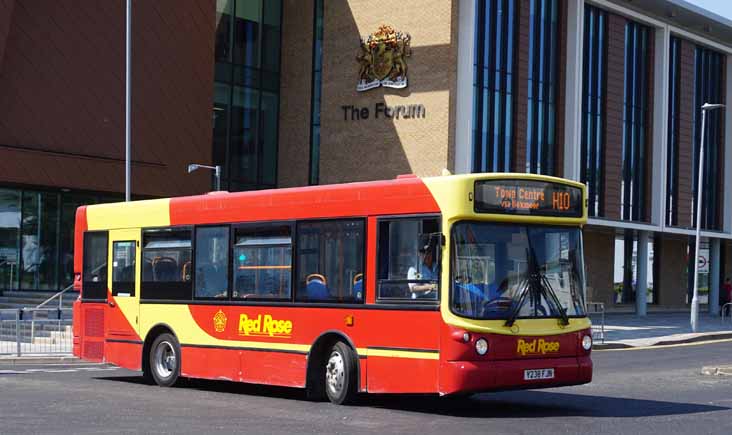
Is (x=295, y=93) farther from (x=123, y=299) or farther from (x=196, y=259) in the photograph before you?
(x=196, y=259)

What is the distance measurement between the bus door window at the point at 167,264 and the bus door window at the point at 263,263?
125 centimetres

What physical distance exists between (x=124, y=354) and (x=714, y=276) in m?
44.6

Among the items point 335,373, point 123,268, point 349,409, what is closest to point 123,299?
point 123,268

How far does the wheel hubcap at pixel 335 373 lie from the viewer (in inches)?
587

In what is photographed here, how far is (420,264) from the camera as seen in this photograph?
1393 centimetres

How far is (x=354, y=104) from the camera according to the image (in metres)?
45.6

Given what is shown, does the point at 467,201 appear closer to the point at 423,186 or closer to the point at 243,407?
the point at 423,186

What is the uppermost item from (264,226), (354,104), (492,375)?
(354,104)

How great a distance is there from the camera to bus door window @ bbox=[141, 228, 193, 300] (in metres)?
17.7

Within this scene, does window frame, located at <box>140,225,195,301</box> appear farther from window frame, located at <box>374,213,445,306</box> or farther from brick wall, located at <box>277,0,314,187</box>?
brick wall, located at <box>277,0,314,187</box>

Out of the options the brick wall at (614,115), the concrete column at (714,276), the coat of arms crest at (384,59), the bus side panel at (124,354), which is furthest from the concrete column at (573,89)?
the bus side panel at (124,354)

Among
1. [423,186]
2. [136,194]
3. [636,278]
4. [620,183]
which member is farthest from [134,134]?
[423,186]

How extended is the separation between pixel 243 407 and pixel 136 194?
2770cm

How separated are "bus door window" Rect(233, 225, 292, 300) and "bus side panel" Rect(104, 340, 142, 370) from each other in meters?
2.78
